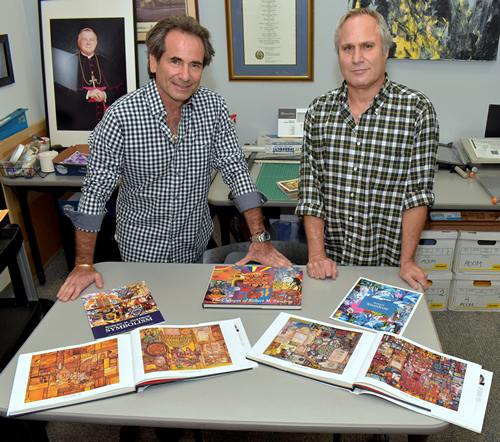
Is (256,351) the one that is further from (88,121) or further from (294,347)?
(88,121)

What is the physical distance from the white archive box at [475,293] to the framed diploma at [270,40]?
1577 millimetres

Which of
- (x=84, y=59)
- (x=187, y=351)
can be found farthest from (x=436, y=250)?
(x=84, y=59)

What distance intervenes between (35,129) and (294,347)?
259 cm

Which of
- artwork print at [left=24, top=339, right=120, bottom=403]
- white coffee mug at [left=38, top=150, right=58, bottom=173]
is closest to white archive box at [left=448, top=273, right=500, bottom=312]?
artwork print at [left=24, top=339, right=120, bottom=403]

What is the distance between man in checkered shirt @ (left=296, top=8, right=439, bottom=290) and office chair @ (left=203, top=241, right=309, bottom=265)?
0.18 metres

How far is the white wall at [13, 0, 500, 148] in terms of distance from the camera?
8.97ft

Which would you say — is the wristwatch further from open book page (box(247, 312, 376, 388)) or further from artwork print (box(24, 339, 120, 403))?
artwork print (box(24, 339, 120, 403))

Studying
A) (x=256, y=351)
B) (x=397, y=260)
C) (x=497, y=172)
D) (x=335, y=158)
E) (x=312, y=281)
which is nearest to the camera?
(x=256, y=351)

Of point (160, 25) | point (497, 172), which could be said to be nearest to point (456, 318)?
point (497, 172)

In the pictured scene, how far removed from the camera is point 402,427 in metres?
0.99

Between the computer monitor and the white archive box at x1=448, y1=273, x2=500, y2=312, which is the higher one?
the computer monitor

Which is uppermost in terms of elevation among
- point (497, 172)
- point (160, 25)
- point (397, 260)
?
point (160, 25)

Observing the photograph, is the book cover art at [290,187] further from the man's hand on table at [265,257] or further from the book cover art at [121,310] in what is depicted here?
the book cover art at [121,310]

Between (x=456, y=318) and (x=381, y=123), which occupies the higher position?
(x=381, y=123)
